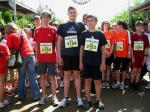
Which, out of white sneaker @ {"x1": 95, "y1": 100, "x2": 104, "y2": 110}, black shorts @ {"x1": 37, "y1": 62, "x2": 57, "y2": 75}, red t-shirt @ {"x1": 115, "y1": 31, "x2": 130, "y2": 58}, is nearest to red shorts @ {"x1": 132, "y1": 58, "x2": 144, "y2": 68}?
red t-shirt @ {"x1": 115, "y1": 31, "x2": 130, "y2": 58}

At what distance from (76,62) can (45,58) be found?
700 mm

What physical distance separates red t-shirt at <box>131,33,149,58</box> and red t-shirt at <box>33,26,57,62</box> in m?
2.46

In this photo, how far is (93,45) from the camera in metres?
7.09

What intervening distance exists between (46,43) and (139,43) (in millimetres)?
2748

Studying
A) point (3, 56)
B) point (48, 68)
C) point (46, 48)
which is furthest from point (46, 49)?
point (3, 56)

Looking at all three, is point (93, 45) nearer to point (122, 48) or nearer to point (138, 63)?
point (122, 48)

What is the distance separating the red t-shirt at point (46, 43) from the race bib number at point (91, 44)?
Result: 0.81 metres

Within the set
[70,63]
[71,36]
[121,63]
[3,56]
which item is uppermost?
[71,36]

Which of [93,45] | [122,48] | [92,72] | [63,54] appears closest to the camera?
[93,45]

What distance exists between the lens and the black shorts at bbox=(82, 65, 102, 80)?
23.5 ft

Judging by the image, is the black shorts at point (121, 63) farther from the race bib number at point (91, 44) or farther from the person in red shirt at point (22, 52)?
the person in red shirt at point (22, 52)

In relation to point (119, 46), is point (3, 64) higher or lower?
lower

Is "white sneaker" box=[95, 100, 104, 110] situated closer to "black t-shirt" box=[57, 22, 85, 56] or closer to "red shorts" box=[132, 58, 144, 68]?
"black t-shirt" box=[57, 22, 85, 56]

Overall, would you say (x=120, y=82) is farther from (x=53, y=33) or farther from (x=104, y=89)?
(x=53, y=33)
